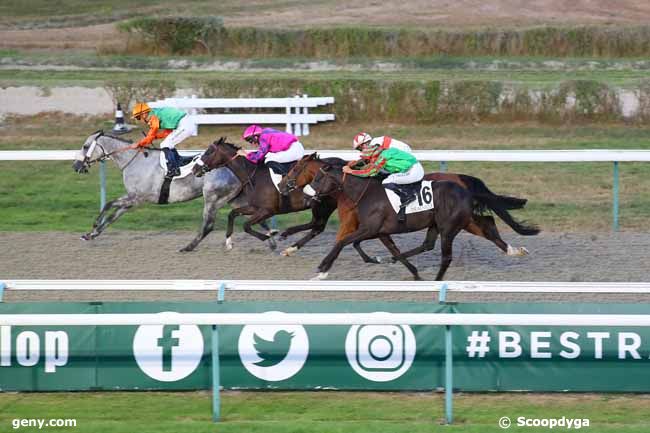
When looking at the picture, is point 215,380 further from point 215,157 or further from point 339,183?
point 215,157

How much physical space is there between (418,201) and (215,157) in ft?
7.11

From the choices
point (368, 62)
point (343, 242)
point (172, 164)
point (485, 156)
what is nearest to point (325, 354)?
point (343, 242)

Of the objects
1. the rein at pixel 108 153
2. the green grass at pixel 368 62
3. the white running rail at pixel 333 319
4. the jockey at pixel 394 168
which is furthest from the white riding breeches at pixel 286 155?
the green grass at pixel 368 62

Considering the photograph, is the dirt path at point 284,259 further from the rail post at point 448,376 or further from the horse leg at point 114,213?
the rail post at point 448,376

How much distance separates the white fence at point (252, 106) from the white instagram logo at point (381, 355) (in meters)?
10.6

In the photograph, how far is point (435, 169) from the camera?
49.9 ft

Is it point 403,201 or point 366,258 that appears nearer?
point 403,201

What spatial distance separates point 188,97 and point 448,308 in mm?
12447

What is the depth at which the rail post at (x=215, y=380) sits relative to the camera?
6469mm

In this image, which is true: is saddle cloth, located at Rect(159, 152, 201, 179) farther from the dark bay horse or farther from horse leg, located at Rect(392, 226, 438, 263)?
horse leg, located at Rect(392, 226, 438, 263)

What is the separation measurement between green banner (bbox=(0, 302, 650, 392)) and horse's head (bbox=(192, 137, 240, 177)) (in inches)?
158

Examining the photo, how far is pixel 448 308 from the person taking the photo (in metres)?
6.79

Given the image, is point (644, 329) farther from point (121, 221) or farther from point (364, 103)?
point (364, 103)

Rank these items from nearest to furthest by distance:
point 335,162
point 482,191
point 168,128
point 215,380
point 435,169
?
point 215,380, point 482,191, point 335,162, point 168,128, point 435,169
